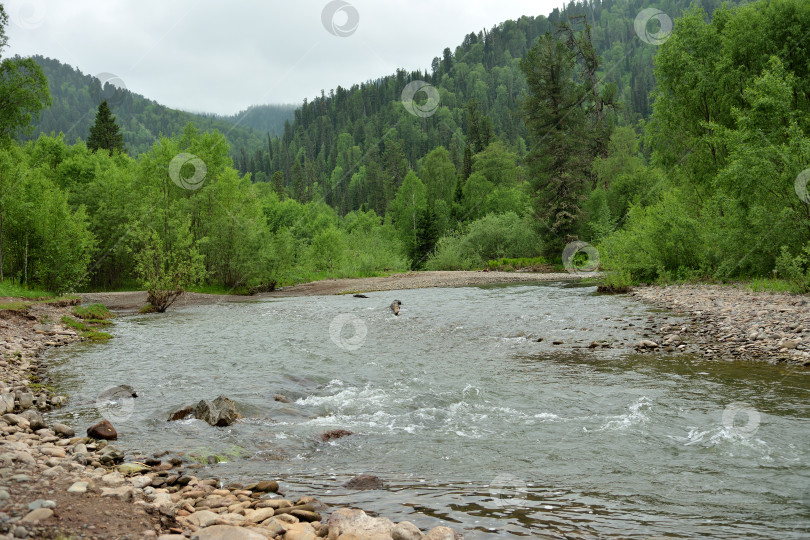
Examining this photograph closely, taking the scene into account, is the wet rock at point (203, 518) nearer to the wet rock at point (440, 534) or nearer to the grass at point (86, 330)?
the wet rock at point (440, 534)

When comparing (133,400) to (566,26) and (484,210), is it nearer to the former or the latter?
(566,26)

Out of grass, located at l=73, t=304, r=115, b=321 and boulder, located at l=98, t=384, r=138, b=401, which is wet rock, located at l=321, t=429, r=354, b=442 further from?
grass, located at l=73, t=304, r=115, b=321

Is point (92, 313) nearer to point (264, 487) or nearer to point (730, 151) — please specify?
point (264, 487)

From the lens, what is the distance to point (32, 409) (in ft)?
29.2

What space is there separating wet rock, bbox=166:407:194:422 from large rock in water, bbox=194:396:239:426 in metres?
0.13

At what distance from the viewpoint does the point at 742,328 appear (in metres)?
15.1

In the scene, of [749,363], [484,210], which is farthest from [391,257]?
[749,363]

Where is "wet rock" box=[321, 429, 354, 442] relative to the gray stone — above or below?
below

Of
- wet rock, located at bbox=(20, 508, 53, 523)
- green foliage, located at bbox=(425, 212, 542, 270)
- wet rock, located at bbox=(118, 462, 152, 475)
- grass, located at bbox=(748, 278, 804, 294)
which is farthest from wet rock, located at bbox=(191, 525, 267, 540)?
→ green foliage, located at bbox=(425, 212, 542, 270)

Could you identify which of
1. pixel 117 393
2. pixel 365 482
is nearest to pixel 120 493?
pixel 365 482

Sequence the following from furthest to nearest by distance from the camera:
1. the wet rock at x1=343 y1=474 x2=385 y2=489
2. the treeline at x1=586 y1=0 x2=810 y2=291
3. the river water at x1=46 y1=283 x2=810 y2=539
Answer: the treeline at x1=586 y1=0 x2=810 y2=291 → the wet rock at x1=343 y1=474 x2=385 y2=489 → the river water at x1=46 y1=283 x2=810 y2=539

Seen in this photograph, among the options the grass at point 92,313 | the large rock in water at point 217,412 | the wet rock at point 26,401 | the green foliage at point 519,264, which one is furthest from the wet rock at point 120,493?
the green foliage at point 519,264

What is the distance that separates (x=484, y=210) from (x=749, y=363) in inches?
2976

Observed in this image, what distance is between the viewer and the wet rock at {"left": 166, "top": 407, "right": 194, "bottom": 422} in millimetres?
9406
